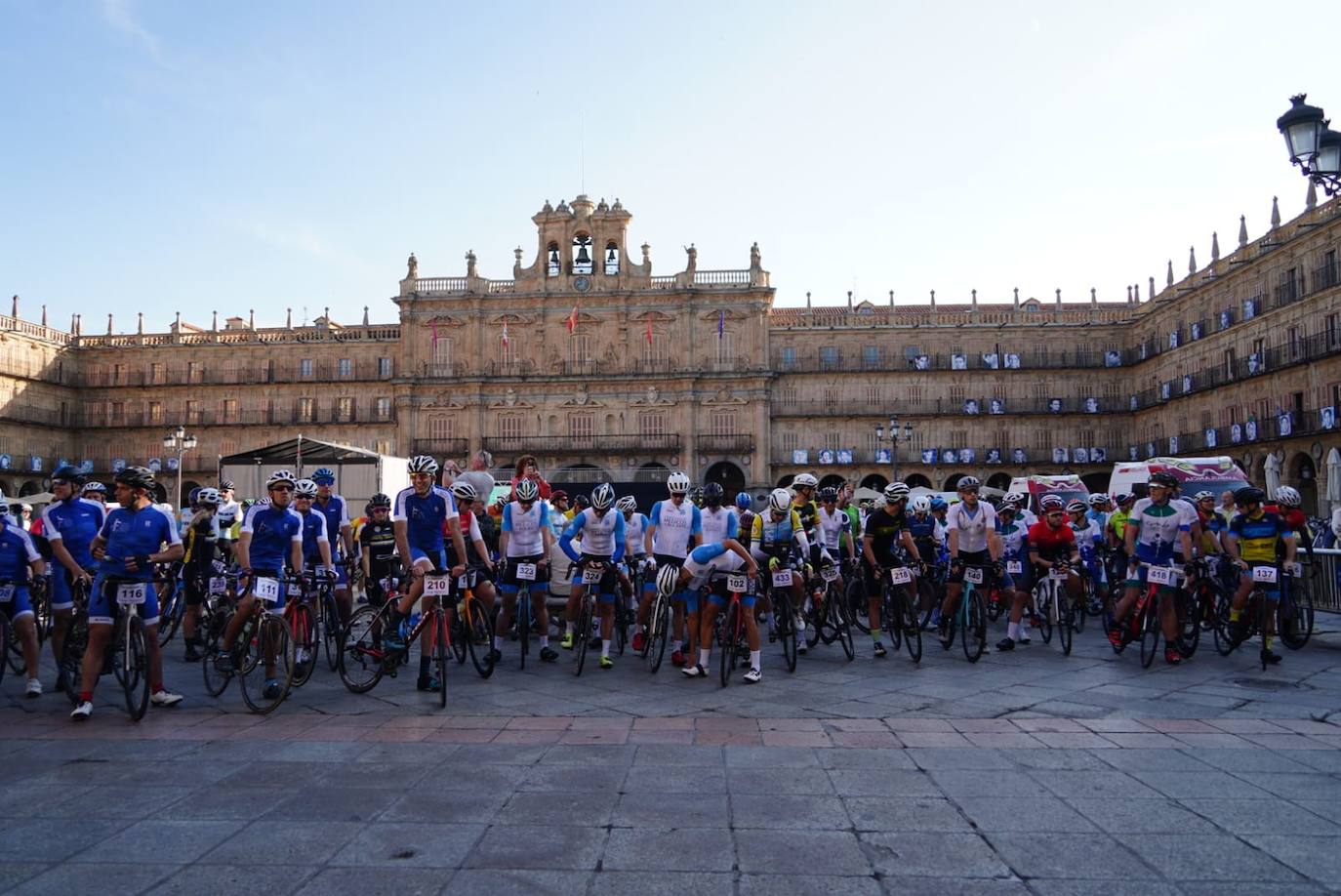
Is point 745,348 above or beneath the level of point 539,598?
above

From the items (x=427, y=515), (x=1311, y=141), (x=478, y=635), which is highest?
(x=1311, y=141)

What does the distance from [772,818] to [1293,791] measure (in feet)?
8.33

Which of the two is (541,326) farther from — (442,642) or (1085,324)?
(442,642)

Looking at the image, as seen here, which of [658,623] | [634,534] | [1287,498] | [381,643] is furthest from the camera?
[634,534]

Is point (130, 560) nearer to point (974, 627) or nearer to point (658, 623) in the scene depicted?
point (658, 623)

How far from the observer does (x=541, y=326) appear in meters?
45.1

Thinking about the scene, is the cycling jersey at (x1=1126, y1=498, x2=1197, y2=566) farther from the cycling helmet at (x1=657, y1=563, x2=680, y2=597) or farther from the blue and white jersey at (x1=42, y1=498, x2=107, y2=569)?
the blue and white jersey at (x1=42, y1=498, x2=107, y2=569)

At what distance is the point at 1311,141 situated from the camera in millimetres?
7176

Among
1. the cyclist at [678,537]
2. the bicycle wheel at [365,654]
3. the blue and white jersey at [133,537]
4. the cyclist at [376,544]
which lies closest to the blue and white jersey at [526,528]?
the cyclist at [678,537]

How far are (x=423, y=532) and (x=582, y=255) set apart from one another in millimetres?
39857

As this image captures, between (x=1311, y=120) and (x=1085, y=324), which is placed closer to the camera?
(x=1311, y=120)

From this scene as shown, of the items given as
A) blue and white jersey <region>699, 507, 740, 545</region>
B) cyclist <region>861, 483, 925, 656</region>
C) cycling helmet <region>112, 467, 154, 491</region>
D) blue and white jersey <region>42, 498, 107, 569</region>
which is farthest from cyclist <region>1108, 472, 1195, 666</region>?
blue and white jersey <region>42, 498, 107, 569</region>

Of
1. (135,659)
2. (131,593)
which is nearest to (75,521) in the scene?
(131,593)

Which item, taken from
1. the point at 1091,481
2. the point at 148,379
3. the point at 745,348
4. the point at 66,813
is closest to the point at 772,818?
the point at 66,813
